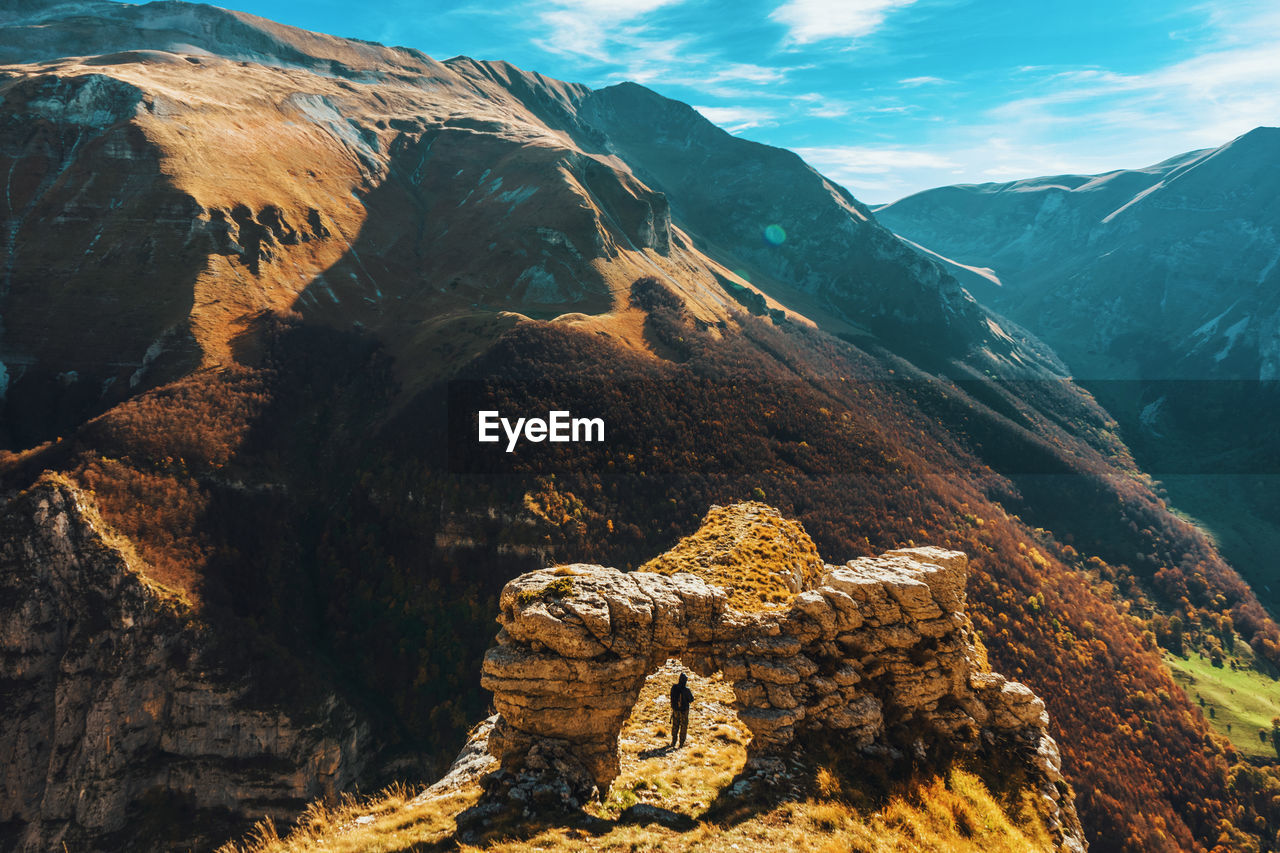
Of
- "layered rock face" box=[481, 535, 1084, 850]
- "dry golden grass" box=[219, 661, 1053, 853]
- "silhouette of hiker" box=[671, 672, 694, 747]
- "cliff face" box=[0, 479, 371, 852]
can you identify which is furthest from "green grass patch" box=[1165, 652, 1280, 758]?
"cliff face" box=[0, 479, 371, 852]

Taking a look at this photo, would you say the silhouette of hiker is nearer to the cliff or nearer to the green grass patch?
the cliff

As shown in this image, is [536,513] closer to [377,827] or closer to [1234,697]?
[377,827]

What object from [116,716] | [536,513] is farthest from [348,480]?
[116,716]

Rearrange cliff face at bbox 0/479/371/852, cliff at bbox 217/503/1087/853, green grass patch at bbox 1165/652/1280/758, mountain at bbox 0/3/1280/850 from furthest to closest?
1. green grass patch at bbox 1165/652/1280/758
2. mountain at bbox 0/3/1280/850
3. cliff face at bbox 0/479/371/852
4. cliff at bbox 217/503/1087/853

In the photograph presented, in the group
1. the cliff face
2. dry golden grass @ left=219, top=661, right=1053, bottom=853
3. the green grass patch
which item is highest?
dry golden grass @ left=219, top=661, right=1053, bottom=853

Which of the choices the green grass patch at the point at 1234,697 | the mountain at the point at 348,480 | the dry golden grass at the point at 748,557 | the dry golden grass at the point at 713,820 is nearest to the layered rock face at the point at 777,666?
the dry golden grass at the point at 713,820

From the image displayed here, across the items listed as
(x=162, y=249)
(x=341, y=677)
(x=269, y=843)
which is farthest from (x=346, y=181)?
(x=269, y=843)

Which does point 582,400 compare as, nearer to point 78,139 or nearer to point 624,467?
point 624,467
